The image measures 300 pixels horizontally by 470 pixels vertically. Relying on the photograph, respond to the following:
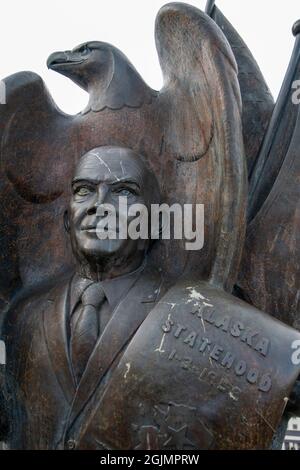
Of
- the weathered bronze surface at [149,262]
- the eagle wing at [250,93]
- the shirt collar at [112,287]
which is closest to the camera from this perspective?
the weathered bronze surface at [149,262]

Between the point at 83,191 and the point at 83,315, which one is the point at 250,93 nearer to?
the point at 83,191

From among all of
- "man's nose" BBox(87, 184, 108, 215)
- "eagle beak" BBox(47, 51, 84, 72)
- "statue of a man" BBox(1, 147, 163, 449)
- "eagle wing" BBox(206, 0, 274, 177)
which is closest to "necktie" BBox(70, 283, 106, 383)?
"statue of a man" BBox(1, 147, 163, 449)

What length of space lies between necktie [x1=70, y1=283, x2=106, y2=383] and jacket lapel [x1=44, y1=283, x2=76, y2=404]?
0.12 ft

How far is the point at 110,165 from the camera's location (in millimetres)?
4711

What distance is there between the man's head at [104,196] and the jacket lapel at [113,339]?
0.24m

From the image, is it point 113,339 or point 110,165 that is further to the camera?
point 110,165

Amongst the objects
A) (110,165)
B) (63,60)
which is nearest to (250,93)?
(63,60)

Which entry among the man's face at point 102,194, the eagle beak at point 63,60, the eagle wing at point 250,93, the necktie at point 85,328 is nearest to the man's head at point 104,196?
the man's face at point 102,194

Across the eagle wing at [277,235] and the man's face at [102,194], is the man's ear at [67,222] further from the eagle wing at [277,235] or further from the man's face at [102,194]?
the eagle wing at [277,235]

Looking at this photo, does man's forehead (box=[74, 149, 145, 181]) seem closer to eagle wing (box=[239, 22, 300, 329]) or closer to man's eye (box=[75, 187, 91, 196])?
man's eye (box=[75, 187, 91, 196])

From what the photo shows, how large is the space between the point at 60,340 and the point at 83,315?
0.16 m

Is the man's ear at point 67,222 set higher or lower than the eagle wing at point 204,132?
lower

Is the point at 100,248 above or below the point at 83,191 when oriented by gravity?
below

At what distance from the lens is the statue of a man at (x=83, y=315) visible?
4414 mm
